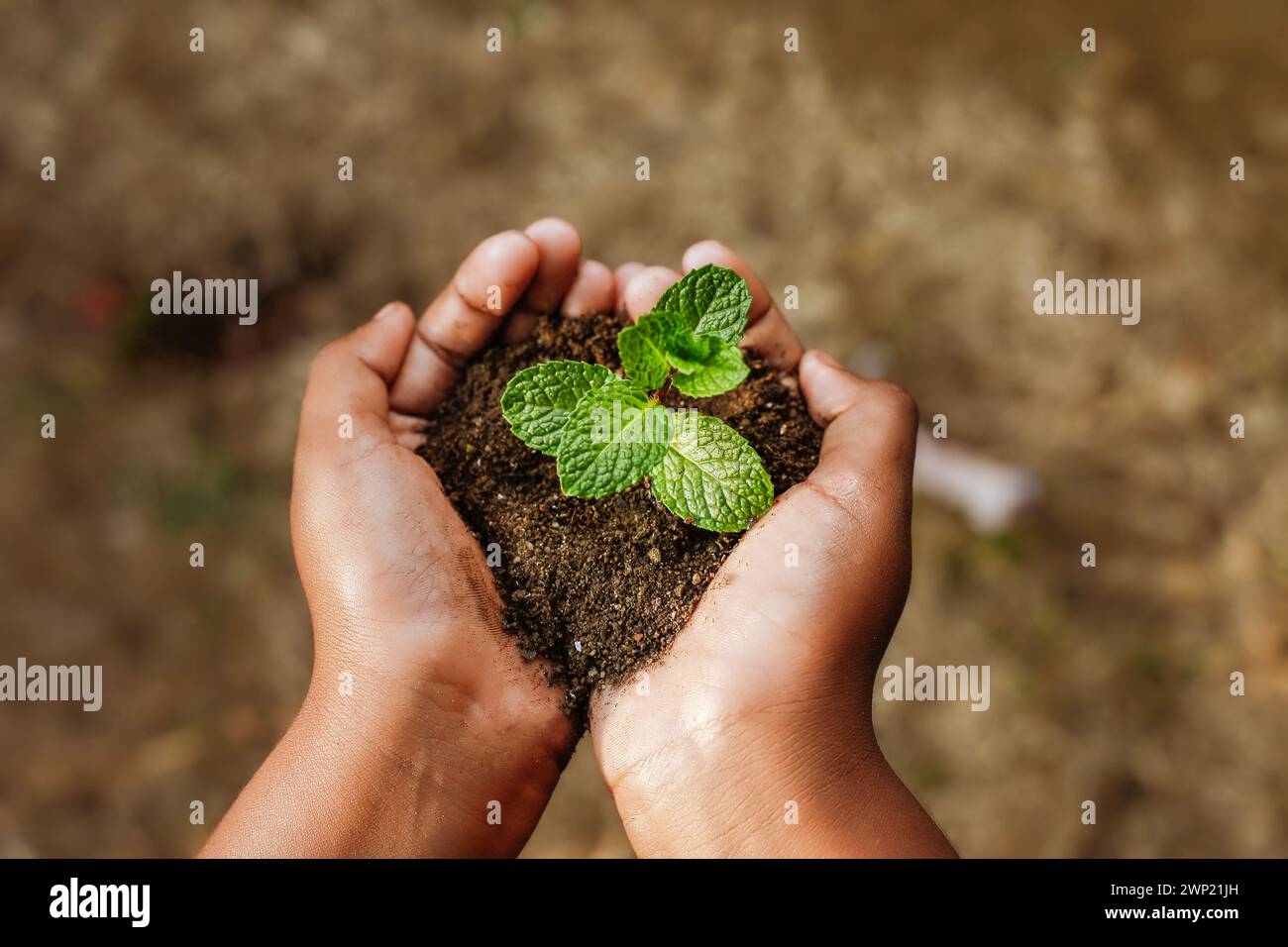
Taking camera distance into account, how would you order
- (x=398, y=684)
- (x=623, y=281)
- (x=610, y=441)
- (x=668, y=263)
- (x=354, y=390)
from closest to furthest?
1. (x=610, y=441)
2. (x=398, y=684)
3. (x=354, y=390)
4. (x=623, y=281)
5. (x=668, y=263)

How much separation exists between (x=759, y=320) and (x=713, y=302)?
331mm

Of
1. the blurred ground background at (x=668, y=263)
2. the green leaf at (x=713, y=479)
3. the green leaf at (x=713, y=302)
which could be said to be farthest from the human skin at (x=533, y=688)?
the blurred ground background at (x=668, y=263)

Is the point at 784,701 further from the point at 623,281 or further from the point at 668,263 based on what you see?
the point at 668,263

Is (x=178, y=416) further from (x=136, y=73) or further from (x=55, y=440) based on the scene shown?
(x=136, y=73)

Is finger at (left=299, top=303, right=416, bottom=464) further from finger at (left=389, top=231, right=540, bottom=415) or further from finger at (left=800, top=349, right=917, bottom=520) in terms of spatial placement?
finger at (left=800, top=349, right=917, bottom=520)

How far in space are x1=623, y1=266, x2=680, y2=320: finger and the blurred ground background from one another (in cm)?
124

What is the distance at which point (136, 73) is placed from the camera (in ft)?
11.9

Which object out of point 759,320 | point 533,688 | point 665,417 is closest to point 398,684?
point 533,688

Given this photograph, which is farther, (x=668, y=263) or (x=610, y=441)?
(x=668, y=263)

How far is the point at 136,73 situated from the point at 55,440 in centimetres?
137

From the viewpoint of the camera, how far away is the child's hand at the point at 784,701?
2055mm

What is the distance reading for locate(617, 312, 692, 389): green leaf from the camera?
6.56 feet

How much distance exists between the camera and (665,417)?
6.66ft
